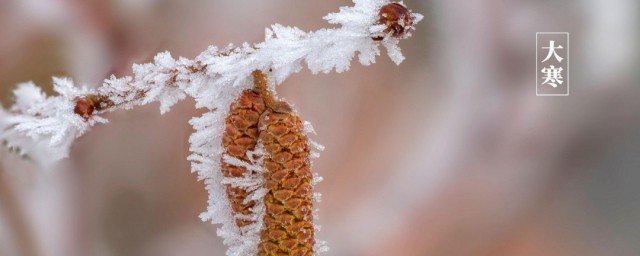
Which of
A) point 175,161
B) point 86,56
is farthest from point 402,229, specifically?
point 86,56

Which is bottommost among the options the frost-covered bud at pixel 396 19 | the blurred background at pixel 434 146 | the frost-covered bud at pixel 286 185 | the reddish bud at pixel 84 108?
the frost-covered bud at pixel 286 185

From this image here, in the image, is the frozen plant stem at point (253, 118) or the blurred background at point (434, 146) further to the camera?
the blurred background at point (434, 146)

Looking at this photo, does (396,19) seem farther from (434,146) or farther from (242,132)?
(434,146)

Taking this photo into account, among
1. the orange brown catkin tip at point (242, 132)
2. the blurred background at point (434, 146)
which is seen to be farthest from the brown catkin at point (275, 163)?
the blurred background at point (434, 146)

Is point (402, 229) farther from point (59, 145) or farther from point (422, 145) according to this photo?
point (59, 145)

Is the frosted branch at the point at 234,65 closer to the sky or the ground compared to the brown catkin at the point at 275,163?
closer to the sky

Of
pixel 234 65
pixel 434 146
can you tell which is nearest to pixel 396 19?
pixel 234 65

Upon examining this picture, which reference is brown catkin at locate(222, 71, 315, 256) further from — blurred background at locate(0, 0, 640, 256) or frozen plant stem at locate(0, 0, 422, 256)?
blurred background at locate(0, 0, 640, 256)

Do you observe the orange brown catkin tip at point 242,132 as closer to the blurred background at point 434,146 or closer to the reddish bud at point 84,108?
the reddish bud at point 84,108

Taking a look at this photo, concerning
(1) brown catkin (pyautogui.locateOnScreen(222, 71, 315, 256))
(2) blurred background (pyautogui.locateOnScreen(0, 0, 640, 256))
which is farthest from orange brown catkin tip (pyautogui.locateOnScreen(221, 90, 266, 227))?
(2) blurred background (pyautogui.locateOnScreen(0, 0, 640, 256))
